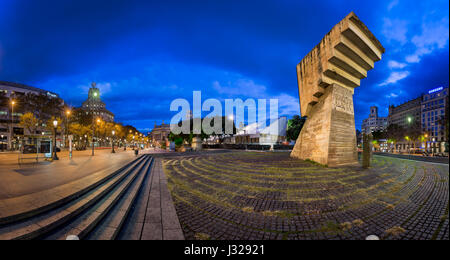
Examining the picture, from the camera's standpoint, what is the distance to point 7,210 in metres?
3.43

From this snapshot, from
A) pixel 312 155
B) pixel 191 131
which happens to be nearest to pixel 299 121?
pixel 191 131

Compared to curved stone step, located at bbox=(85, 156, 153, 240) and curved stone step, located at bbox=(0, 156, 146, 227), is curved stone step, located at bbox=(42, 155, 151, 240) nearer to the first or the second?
curved stone step, located at bbox=(85, 156, 153, 240)

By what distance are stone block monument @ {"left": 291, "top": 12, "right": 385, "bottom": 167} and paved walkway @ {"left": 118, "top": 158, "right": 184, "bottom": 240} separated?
1146cm

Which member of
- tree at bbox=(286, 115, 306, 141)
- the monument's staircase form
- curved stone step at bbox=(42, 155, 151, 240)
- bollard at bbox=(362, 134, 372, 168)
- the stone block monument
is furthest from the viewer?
tree at bbox=(286, 115, 306, 141)

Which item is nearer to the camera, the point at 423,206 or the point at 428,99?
the point at 423,206

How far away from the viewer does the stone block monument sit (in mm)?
11633

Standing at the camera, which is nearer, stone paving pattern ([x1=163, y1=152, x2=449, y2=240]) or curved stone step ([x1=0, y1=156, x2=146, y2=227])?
curved stone step ([x1=0, y1=156, x2=146, y2=227])

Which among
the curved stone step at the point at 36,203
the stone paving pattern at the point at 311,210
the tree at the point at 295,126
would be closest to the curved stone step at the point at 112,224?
the curved stone step at the point at 36,203

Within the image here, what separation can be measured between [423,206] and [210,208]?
6315mm

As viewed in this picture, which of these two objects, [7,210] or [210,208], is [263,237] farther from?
[7,210]

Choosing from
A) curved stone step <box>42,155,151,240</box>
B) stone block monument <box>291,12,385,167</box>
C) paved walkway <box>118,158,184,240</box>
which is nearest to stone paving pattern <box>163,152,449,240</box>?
paved walkway <box>118,158,184,240</box>

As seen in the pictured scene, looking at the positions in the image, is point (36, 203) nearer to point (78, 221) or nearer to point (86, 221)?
point (78, 221)
